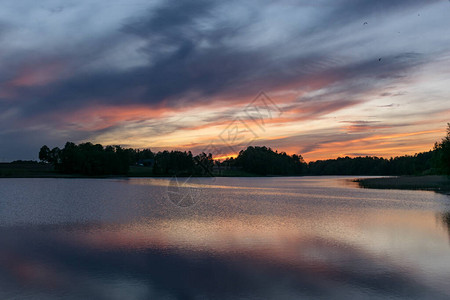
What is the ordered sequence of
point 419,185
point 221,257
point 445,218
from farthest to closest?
point 419,185 < point 445,218 < point 221,257

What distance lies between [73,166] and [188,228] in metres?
154

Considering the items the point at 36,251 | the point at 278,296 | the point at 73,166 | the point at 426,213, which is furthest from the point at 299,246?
the point at 73,166

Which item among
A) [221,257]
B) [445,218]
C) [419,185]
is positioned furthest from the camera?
[419,185]

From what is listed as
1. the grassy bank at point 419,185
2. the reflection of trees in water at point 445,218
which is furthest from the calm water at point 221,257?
the grassy bank at point 419,185

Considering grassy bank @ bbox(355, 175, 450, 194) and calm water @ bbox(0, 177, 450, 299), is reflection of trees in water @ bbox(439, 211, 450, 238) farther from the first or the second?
grassy bank @ bbox(355, 175, 450, 194)

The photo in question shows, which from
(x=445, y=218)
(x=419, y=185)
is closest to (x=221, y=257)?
(x=445, y=218)

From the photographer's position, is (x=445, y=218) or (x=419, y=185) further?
(x=419, y=185)

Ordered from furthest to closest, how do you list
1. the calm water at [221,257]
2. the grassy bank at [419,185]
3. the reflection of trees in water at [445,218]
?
1. the grassy bank at [419,185]
2. the reflection of trees in water at [445,218]
3. the calm water at [221,257]

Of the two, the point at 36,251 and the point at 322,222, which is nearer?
the point at 36,251

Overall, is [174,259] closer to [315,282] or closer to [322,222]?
[315,282]

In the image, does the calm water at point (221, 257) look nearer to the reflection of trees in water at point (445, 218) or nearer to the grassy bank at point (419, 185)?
the reflection of trees in water at point (445, 218)

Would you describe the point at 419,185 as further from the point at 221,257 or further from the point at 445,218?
the point at 221,257

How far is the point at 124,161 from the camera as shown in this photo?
181625mm

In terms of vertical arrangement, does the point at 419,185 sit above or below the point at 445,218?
above
